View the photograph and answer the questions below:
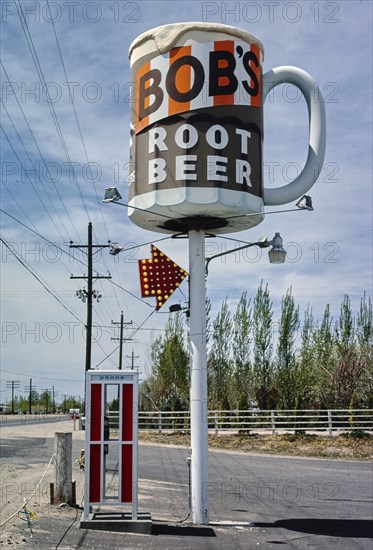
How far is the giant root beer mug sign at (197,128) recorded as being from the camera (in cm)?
1321

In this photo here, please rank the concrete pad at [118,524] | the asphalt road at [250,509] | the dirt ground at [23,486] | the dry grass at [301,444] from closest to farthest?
1. the dirt ground at [23,486]
2. the asphalt road at [250,509]
3. the concrete pad at [118,524]
4. the dry grass at [301,444]

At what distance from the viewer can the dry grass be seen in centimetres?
2792

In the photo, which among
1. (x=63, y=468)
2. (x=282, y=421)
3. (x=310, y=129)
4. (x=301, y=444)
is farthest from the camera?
(x=282, y=421)

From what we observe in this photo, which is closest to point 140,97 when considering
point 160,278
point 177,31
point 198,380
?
point 177,31

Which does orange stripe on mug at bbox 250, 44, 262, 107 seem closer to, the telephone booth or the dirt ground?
the telephone booth

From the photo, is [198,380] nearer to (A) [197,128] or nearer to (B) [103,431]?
(B) [103,431]

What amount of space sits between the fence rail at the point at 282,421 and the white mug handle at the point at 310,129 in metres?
19.0

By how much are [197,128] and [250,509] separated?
311 inches

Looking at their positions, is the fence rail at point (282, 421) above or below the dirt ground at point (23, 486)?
above

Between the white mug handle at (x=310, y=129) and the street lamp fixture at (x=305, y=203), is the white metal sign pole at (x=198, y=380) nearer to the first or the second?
the street lamp fixture at (x=305, y=203)

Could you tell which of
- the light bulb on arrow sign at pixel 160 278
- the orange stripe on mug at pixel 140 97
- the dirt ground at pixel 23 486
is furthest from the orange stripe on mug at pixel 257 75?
the dirt ground at pixel 23 486

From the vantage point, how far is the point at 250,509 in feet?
48.6

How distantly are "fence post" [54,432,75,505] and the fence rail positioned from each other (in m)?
18.3

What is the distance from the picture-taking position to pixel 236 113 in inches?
531
